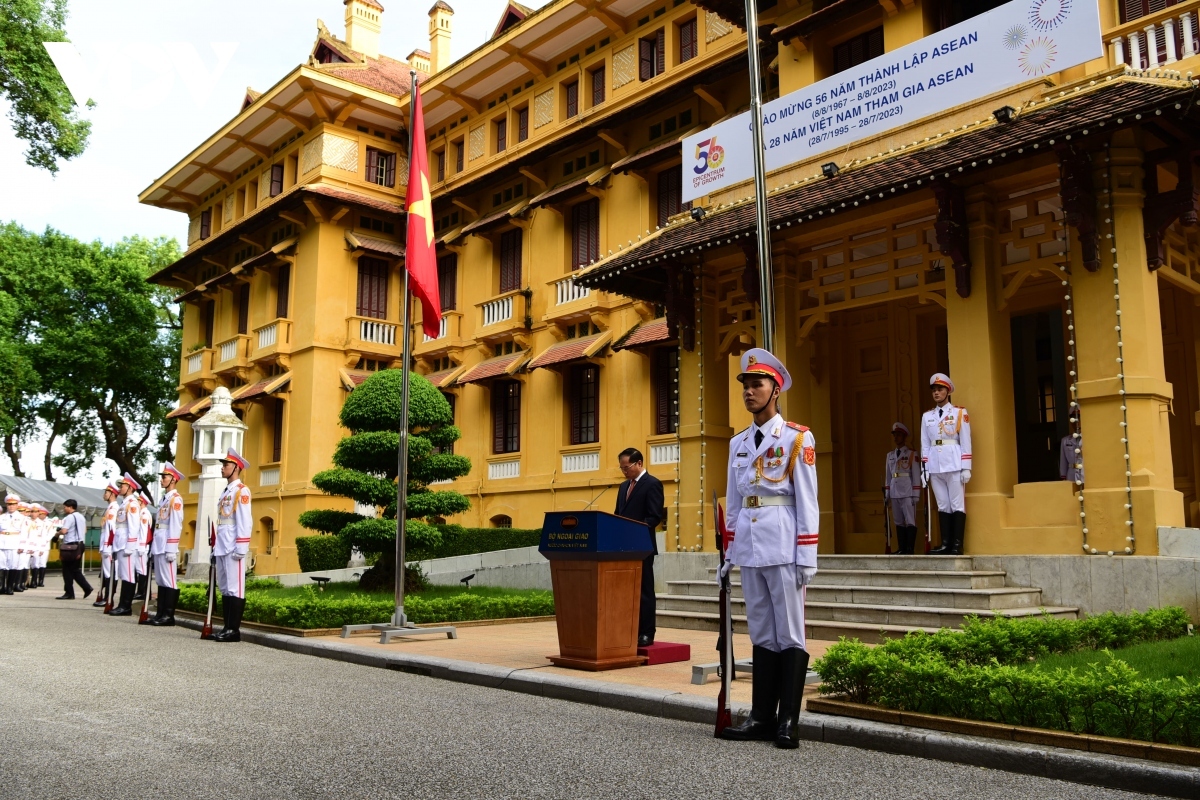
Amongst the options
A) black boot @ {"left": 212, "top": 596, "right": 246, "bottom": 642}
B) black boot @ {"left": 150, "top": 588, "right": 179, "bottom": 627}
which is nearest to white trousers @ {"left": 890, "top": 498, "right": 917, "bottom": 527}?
black boot @ {"left": 212, "top": 596, "right": 246, "bottom": 642}

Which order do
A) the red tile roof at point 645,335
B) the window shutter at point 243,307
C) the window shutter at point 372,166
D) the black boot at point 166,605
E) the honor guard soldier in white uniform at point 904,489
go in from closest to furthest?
the honor guard soldier in white uniform at point 904,489 → the black boot at point 166,605 → the red tile roof at point 645,335 → the window shutter at point 372,166 → the window shutter at point 243,307

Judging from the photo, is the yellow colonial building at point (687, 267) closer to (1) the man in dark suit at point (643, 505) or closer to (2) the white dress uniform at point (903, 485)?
(2) the white dress uniform at point (903, 485)

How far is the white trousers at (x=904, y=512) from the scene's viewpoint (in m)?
14.2

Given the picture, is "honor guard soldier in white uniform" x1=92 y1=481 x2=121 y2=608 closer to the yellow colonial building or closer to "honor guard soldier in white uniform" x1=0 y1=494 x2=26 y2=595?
"honor guard soldier in white uniform" x1=0 y1=494 x2=26 y2=595

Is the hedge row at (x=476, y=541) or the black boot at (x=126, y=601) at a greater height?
the hedge row at (x=476, y=541)

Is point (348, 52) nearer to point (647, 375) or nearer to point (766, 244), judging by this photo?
point (647, 375)

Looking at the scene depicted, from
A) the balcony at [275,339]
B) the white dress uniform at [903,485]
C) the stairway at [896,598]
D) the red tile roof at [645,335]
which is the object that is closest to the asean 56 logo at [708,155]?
the red tile roof at [645,335]

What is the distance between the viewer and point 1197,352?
44.9ft

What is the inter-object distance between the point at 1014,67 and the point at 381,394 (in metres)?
10.7

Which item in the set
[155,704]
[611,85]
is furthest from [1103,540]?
[611,85]

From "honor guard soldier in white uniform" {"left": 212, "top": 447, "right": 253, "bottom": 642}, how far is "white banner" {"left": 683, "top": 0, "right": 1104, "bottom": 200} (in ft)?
25.8

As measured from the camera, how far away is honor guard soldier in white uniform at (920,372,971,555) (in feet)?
39.9

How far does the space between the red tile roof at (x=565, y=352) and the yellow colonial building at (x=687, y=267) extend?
0.09m

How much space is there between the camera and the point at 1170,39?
12.4 meters
